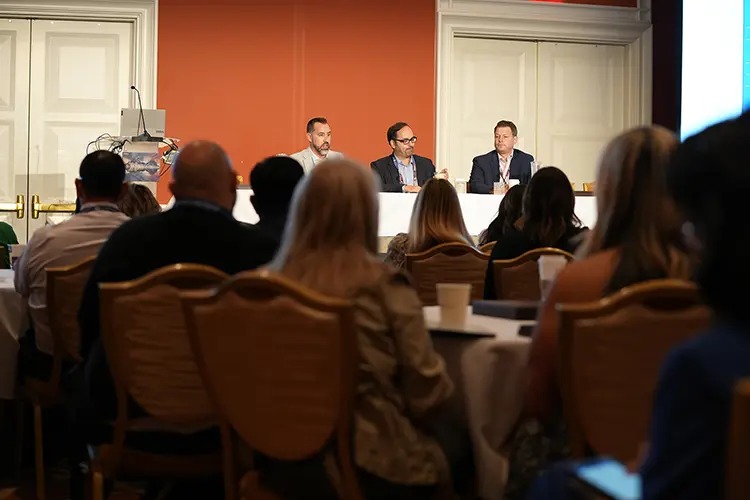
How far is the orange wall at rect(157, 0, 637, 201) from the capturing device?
29.4ft

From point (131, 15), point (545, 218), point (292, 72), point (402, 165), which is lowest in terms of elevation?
point (545, 218)

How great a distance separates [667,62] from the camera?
977 centimetres

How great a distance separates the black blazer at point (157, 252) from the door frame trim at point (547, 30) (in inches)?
258

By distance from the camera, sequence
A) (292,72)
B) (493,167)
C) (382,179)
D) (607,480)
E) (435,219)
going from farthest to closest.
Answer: (292,72), (493,167), (382,179), (435,219), (607,480)

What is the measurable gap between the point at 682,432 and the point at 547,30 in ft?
29.4

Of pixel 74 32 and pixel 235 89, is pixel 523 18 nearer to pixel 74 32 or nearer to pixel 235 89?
pixel 235 89

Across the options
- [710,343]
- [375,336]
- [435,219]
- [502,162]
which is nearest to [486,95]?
[502,162]

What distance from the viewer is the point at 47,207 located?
8.82 meters

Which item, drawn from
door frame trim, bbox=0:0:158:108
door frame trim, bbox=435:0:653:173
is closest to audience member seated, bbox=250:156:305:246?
door frame trim, bbox=0:0:158:108

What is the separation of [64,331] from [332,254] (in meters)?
1.59

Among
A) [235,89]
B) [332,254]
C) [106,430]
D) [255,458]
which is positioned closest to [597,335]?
[332,254]

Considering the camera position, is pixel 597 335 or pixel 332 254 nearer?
pixel 597 335

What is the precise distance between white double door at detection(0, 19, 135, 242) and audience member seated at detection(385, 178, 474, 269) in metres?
5.09

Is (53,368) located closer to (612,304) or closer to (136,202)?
(136,202)
